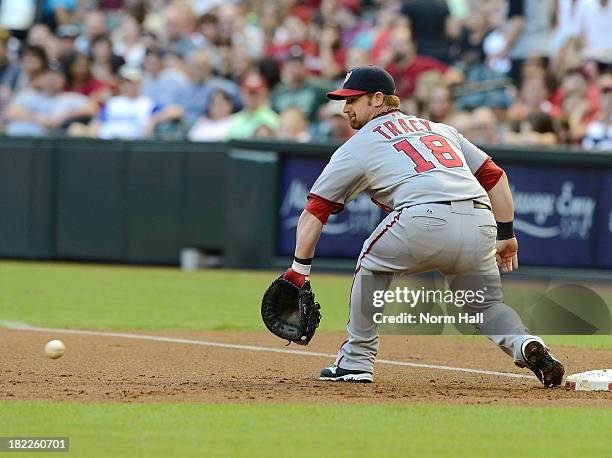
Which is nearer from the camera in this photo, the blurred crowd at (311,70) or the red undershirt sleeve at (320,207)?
the red undershirt sleeve at (320,207)

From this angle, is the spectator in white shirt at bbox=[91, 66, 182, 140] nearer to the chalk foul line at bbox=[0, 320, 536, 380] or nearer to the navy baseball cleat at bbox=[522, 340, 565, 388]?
the chalk foul line at bbox=[0, 320, 536, 380]

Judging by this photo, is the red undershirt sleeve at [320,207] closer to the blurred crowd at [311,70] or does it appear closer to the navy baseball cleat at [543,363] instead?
the navy baseball cleat at [543,363]

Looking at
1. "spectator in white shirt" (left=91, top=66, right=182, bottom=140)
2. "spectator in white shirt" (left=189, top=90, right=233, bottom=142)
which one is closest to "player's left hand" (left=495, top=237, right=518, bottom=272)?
"spectator in white shirt" (left=189, top=90, right=233, bottom=142)

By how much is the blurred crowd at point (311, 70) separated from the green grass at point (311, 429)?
30.7 feet

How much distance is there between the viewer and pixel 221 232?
1594cm

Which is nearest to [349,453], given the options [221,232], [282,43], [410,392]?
[410,392]

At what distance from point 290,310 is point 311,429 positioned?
5.21 ft

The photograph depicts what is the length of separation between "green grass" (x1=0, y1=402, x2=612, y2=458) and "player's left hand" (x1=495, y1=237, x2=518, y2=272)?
4.49 feet

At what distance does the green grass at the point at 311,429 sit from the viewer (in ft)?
17.0

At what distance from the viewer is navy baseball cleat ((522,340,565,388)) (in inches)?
274

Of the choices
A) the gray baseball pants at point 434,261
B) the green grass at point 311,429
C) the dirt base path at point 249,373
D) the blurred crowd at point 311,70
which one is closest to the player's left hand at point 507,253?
the gray baseball pants at point 434,261

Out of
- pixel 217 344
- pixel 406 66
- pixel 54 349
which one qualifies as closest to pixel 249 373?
pixel 54 349

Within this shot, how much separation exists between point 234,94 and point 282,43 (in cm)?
208

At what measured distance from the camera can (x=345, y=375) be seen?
7.33m
